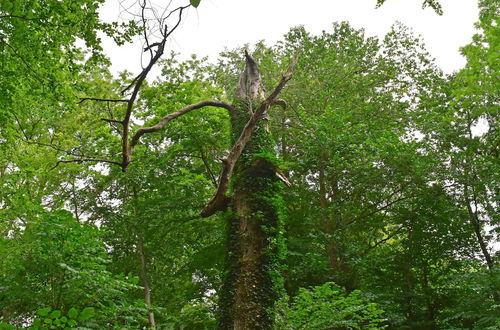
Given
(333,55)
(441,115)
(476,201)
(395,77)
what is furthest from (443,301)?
(333,55)

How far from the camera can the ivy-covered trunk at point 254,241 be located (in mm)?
4797

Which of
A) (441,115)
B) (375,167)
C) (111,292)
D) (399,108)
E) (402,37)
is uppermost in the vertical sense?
(402,37)

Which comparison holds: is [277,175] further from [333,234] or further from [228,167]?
[333,234]

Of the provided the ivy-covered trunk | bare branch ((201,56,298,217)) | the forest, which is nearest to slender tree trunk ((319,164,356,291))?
the forest

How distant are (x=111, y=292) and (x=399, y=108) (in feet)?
34.3

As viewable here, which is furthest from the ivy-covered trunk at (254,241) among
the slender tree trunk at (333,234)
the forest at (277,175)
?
the slender tree trunk at (333,234)

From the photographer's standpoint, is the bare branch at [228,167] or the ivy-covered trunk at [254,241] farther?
the bare branch at [228,167]

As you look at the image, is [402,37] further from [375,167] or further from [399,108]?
[375,167]

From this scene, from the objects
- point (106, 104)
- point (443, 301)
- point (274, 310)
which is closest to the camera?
point (274, 310)

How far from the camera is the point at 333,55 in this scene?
39.2 ft

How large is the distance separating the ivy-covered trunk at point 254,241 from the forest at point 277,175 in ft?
0.11

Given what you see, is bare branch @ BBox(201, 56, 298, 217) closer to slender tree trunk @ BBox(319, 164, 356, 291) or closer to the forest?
the forest

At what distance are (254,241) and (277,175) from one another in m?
1.28

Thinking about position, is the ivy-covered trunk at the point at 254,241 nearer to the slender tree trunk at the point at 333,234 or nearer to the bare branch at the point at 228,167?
the bare branch at the point at 228,167
